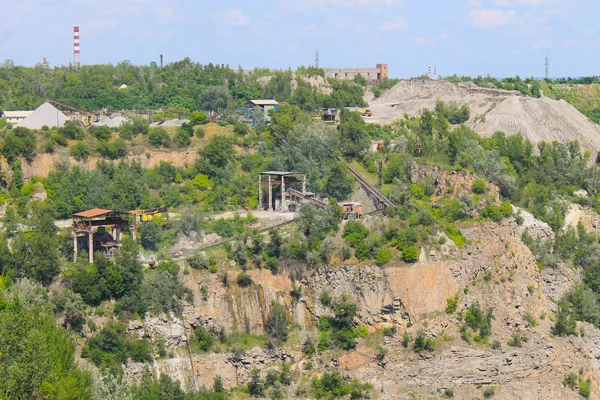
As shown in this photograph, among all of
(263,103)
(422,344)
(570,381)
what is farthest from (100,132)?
(570,381)

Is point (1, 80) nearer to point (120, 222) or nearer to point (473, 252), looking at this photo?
point (120, 222)

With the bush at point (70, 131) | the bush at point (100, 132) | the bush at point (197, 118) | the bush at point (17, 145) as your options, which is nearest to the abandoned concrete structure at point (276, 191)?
the bush at point (197, 118)

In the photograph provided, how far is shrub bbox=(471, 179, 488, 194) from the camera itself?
171 feet

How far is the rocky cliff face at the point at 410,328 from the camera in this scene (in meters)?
43.9

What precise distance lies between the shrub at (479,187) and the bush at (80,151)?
2103cm

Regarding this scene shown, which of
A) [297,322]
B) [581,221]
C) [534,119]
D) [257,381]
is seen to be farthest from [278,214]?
[534,119]

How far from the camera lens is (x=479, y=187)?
52250 mm

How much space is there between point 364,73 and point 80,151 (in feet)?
150

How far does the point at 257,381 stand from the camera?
43.4 metres

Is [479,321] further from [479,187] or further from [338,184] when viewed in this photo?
[338,184]

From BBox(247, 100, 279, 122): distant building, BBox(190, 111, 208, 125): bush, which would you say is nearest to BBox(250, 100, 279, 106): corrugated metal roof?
BBox(247, 100, 279, 122): distant building

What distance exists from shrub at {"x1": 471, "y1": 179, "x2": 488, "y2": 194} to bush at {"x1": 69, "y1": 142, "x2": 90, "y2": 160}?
21.0m

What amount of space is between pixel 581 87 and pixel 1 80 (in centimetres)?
4875

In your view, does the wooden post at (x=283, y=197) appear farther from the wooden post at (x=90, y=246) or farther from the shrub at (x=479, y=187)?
the wooden post at (x=90, y=246)
